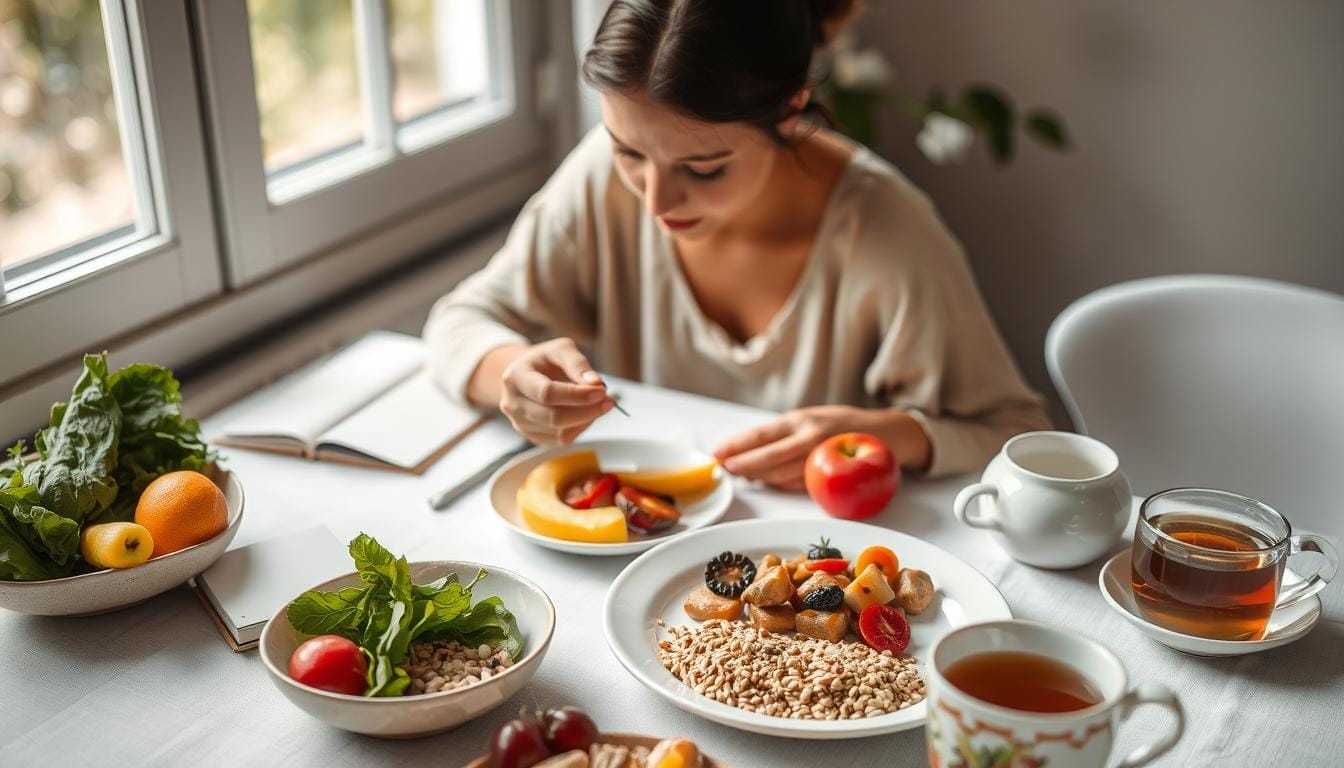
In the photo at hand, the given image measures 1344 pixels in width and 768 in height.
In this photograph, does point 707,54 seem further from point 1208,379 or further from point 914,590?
point 1208,379

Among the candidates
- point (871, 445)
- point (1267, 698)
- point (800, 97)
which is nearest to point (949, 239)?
point (800, 97)

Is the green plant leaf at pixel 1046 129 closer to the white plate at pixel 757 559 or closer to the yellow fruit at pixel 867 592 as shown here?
the white plate at pixel 757 559

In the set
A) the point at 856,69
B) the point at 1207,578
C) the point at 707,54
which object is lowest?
the point at 1207,578

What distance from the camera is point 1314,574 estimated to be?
39.1 inches

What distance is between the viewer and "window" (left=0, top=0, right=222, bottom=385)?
1344 millimetres

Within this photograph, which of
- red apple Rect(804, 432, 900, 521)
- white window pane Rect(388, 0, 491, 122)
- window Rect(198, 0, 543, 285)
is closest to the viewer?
red apple Rect(804, 432, 900, 521)

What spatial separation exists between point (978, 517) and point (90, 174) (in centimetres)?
115

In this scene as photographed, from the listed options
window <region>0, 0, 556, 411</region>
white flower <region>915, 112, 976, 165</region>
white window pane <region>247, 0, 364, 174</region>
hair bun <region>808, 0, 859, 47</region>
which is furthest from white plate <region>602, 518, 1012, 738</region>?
white flower <region>915, 112, 976, 165</region>

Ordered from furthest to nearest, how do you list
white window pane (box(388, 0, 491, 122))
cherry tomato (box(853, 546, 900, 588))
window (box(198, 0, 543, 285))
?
white window pane (box(388, 0, 491, 122)) → window (box(198, 0, 543, 285)) → cherry tomato (box(853, 546, 900, 588))

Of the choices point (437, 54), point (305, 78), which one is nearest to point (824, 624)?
point (305, 78)

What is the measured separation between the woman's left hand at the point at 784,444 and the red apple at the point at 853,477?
0.12 ft

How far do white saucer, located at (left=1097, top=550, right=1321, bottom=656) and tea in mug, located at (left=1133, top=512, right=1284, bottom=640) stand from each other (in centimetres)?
1

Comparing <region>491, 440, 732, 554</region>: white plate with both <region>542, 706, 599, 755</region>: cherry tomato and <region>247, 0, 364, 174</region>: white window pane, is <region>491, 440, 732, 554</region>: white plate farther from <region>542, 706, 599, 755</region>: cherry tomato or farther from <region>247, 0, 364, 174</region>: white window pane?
<region>247, 0, 364, 174</region>: white window pane

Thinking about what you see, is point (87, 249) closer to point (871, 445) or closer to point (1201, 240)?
point (871, 445)
